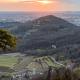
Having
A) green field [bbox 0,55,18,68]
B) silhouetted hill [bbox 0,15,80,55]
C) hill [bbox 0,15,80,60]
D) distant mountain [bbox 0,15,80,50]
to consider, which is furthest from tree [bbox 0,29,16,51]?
distant mountain [bbox 0,15,80,50]

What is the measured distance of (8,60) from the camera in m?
15.7

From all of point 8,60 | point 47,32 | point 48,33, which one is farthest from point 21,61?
point 48,33

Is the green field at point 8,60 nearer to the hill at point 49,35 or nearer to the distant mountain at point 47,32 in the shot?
the hill at point 49,35

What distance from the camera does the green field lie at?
48.5 feet

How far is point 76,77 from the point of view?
31.2ft

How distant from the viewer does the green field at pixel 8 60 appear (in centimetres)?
1478

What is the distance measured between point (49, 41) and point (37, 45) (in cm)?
138

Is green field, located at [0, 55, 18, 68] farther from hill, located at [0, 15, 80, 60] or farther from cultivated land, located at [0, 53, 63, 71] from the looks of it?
hill, located at [0, 15, 80, 60]

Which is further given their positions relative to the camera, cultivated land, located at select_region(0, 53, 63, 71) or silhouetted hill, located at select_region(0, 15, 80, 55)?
silhouetted hill, located at select_region(0, 15, 80, 55)

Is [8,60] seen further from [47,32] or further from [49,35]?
[47,32]

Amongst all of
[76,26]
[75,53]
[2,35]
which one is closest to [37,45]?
[75,53]

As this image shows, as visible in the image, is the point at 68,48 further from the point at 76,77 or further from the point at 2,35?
the point at 2,35

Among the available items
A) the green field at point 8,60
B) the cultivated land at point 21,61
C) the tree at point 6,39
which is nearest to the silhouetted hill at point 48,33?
the cultivated land at point 21,61

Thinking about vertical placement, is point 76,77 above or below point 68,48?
above
